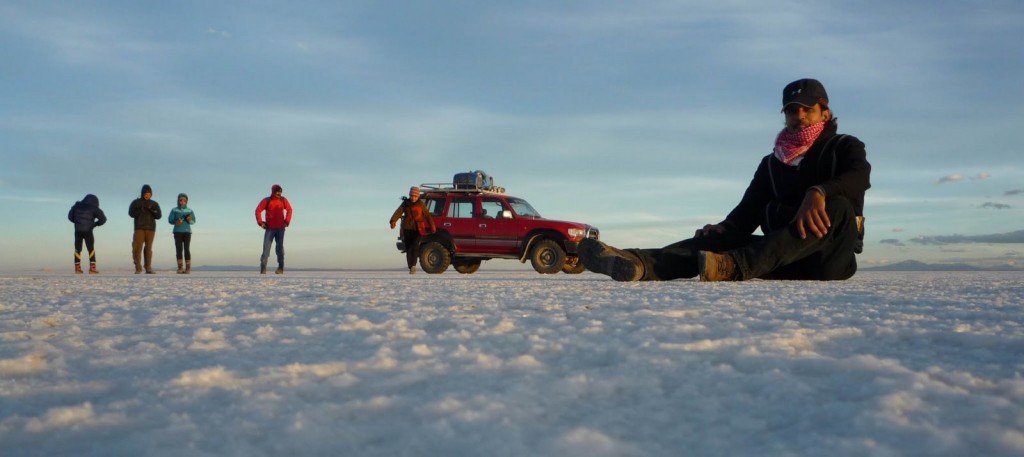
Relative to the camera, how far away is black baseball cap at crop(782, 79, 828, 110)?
455cm

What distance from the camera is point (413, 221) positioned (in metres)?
13.4

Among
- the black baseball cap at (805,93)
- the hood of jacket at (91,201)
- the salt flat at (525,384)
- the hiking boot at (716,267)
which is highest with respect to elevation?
the hood of jacket at (91,201)

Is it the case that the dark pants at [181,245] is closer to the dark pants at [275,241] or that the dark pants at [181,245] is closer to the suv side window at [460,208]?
the dark pants at [275,241]

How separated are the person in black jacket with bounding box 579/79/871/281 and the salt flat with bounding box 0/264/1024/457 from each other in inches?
79.3

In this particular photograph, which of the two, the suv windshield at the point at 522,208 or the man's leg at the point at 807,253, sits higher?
the suv windshield at the point at 522,208

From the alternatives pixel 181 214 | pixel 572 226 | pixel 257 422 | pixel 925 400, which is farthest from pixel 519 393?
pixel 181 214

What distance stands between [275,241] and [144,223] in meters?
2.83

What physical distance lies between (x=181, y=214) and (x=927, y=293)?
535 inches

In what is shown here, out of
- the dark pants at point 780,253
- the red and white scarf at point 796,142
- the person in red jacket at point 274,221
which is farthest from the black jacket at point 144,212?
the red and white scarf at point 796,142

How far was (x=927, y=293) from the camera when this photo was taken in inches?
111

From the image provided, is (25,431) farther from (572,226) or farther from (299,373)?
(572,226)

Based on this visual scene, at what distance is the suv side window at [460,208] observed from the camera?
14562mm

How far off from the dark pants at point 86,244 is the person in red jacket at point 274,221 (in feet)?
12.3

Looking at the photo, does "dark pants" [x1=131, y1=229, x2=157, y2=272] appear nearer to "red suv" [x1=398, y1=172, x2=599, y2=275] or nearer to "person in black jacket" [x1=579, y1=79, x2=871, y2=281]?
"red suv" [x1=398, y1=172, x2=599, y2=275]
